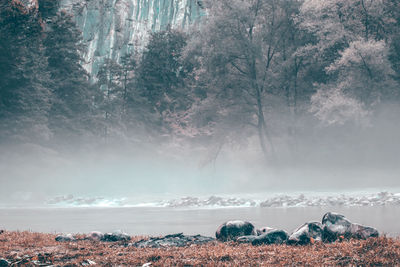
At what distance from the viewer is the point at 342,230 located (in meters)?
8.80

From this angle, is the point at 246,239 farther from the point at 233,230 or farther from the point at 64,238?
the point at 64,238

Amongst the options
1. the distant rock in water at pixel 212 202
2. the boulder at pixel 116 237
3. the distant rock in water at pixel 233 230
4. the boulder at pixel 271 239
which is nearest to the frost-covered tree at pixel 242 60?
the distant rock in water at pixel 212 202

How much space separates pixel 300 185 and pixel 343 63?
8528mm

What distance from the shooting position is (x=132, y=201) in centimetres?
3000

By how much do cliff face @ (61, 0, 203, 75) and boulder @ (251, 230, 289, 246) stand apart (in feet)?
187

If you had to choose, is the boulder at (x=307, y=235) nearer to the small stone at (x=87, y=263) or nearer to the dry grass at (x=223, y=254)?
the dry grass at (x=223, y=254)

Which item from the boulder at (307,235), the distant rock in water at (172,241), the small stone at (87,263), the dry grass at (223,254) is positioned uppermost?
the boulder at (307,235)

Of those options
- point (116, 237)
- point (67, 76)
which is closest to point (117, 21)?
point (67, 76)

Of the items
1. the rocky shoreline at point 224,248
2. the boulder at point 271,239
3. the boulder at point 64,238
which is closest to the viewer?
the rocky shoreline at point 224,248

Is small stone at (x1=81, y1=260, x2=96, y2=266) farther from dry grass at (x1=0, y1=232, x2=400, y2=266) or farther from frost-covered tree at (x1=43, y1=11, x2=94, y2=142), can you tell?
frost-covered tree at (x1=43, y1=11, x2=94, y2=142)

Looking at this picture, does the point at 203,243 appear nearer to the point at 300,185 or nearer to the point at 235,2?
the point at 300,185

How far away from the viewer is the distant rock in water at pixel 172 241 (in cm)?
910

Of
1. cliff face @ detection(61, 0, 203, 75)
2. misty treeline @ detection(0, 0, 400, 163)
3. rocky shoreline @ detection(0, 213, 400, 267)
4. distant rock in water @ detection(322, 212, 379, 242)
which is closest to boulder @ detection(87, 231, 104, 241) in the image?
rocky shoreline @ detection(0, 213, 400, 267)

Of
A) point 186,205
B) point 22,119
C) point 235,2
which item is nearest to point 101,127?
point 22,119
